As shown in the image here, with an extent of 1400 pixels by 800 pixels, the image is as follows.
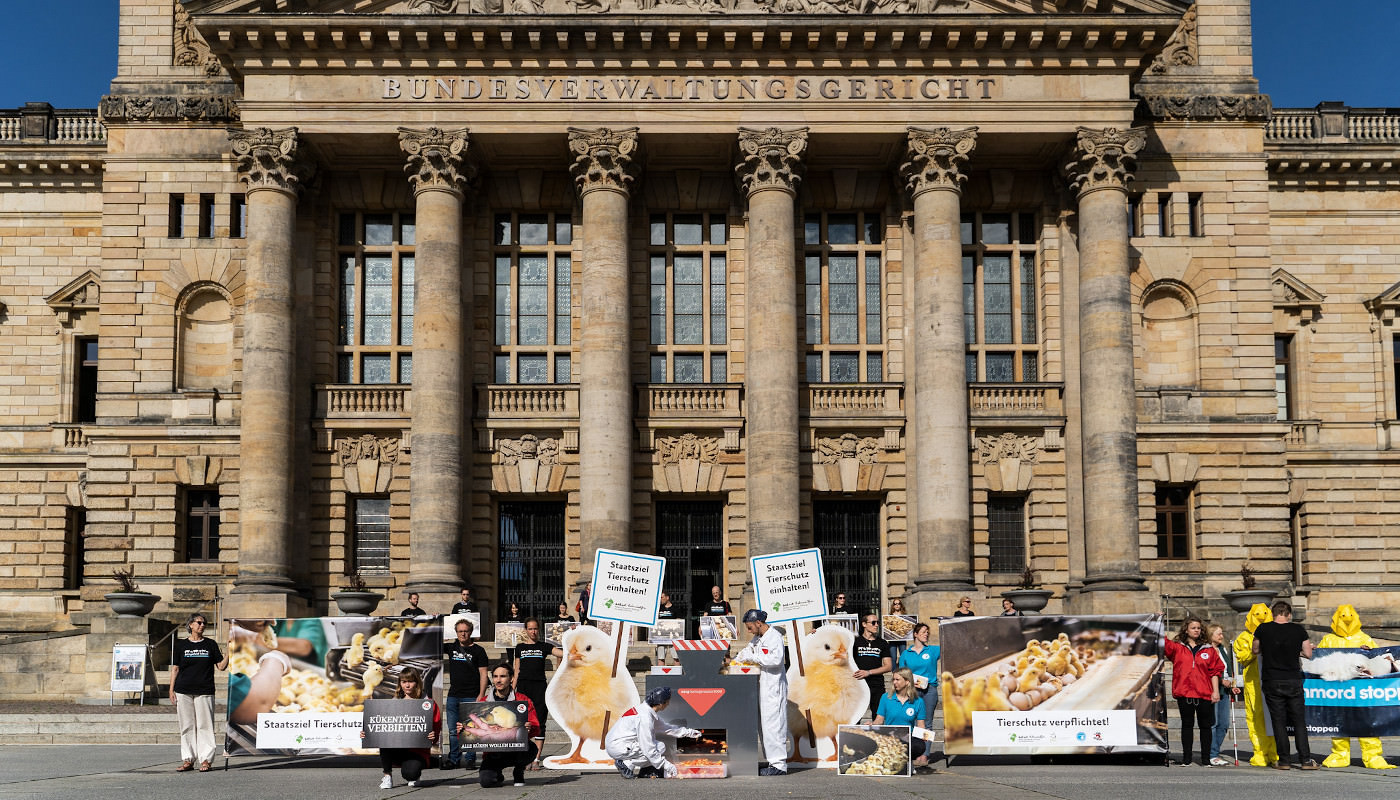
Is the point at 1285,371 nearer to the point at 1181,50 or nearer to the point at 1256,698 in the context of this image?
→ the point at 1181,50

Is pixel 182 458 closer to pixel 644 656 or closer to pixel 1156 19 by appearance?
pixel 644 656

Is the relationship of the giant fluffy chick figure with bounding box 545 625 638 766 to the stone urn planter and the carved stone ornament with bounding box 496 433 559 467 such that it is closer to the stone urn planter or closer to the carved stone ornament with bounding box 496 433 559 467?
the stone urn planter

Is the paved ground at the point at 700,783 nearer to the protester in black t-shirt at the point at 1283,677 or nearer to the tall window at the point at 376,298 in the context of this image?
the protester in black t-shirt at the point at 1283,677

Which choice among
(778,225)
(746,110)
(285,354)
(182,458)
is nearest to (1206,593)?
(778,225)

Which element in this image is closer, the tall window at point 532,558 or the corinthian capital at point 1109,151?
the corinthian capital at point 1109,151

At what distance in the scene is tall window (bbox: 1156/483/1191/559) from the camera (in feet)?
114

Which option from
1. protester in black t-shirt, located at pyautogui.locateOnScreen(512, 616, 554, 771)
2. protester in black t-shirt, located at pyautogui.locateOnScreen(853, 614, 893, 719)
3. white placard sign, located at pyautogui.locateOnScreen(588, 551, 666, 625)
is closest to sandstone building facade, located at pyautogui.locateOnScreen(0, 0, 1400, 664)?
protester in black t-shirt, located at pyautogui.locateOnScreen(853, 614, 893, 719)

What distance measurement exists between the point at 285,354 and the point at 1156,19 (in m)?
20.9

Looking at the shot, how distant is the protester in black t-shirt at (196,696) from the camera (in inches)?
755

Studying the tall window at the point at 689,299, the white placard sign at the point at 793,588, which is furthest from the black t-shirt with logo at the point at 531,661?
the tall window at the point at 689,299

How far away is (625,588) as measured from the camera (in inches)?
754

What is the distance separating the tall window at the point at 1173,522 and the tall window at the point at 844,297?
24.2 feet

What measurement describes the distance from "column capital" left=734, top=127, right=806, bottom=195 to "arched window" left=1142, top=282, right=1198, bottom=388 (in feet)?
30.4

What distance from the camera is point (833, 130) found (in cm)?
3338
